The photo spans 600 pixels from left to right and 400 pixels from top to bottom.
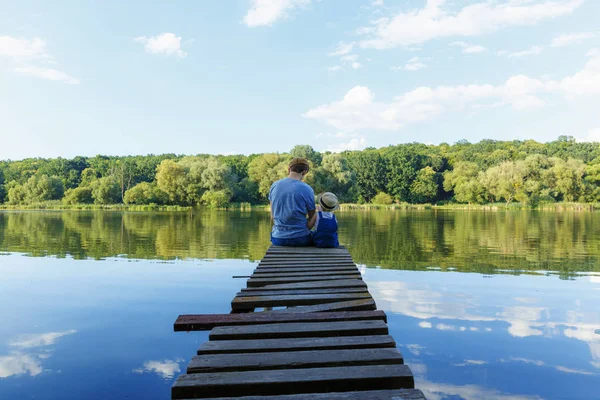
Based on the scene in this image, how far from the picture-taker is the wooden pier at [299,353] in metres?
2.11

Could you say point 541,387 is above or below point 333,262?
below

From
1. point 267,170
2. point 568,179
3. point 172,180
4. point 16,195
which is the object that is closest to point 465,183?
point 568,179

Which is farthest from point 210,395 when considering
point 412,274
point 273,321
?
point 412,274

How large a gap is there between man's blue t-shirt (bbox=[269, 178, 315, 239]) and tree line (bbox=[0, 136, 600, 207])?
49.1 meters

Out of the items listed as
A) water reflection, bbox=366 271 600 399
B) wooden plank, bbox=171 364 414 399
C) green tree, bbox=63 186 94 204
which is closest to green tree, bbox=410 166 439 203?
green tree, bbox=63 186 94 204

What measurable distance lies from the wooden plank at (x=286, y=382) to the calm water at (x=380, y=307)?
64.3 inches

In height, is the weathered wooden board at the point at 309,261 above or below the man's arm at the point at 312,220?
below

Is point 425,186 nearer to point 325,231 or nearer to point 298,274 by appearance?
point 325,231

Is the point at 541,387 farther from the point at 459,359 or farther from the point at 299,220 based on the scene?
the point at 299,220

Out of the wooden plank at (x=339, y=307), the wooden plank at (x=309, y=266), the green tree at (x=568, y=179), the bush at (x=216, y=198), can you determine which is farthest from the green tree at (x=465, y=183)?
the wooden plank at (x=339, y=307)

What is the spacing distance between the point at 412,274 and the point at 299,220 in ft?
11.4

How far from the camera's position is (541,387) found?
12.2ft

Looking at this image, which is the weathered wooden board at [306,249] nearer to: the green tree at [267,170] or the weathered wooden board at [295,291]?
→ the weathered wooden board at [295,291]

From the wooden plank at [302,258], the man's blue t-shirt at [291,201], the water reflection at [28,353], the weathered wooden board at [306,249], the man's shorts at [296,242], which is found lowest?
the water reflection at [28,353]
